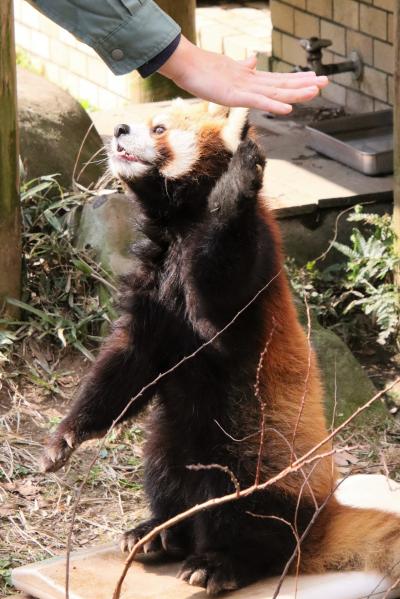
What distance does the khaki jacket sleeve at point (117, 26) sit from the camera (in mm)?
3322

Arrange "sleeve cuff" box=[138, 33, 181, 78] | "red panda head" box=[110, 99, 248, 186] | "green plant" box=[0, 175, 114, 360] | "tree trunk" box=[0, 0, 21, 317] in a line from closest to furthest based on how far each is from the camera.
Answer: "sleeve cuff" box=[138, 33, 181, 78] → "red panda head" box=[110, 99, 248, 186] → "tree trunk" box=[0, 0, 21, 317] → "green plant" box=[0, 175, 114, 360]

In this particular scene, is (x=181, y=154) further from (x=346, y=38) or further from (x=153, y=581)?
(x=346, y=38)

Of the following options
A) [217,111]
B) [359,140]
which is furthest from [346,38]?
[217,111]

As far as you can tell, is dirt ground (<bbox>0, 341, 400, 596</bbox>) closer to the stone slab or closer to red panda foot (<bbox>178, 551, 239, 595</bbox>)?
the stone slab

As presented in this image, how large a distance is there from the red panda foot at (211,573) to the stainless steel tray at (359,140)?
3.80m

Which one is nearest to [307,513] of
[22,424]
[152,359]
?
[152,359]

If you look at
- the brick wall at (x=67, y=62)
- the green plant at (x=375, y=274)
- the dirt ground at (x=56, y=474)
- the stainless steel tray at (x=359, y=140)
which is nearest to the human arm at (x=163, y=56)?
the dirt ground at (x=56, y=474)

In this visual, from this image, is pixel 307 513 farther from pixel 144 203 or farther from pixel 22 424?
pixel 22 424

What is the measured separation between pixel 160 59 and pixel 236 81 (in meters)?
0.23

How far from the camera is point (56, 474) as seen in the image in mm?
5320

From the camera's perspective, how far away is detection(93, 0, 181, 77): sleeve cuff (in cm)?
335

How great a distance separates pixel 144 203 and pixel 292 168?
3.20 m

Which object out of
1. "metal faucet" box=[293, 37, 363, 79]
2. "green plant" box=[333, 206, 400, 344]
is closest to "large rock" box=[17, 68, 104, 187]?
"green plant" box=[333, 206, 400, 344]

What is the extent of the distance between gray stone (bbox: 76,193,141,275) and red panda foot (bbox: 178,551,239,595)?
2.36 m
